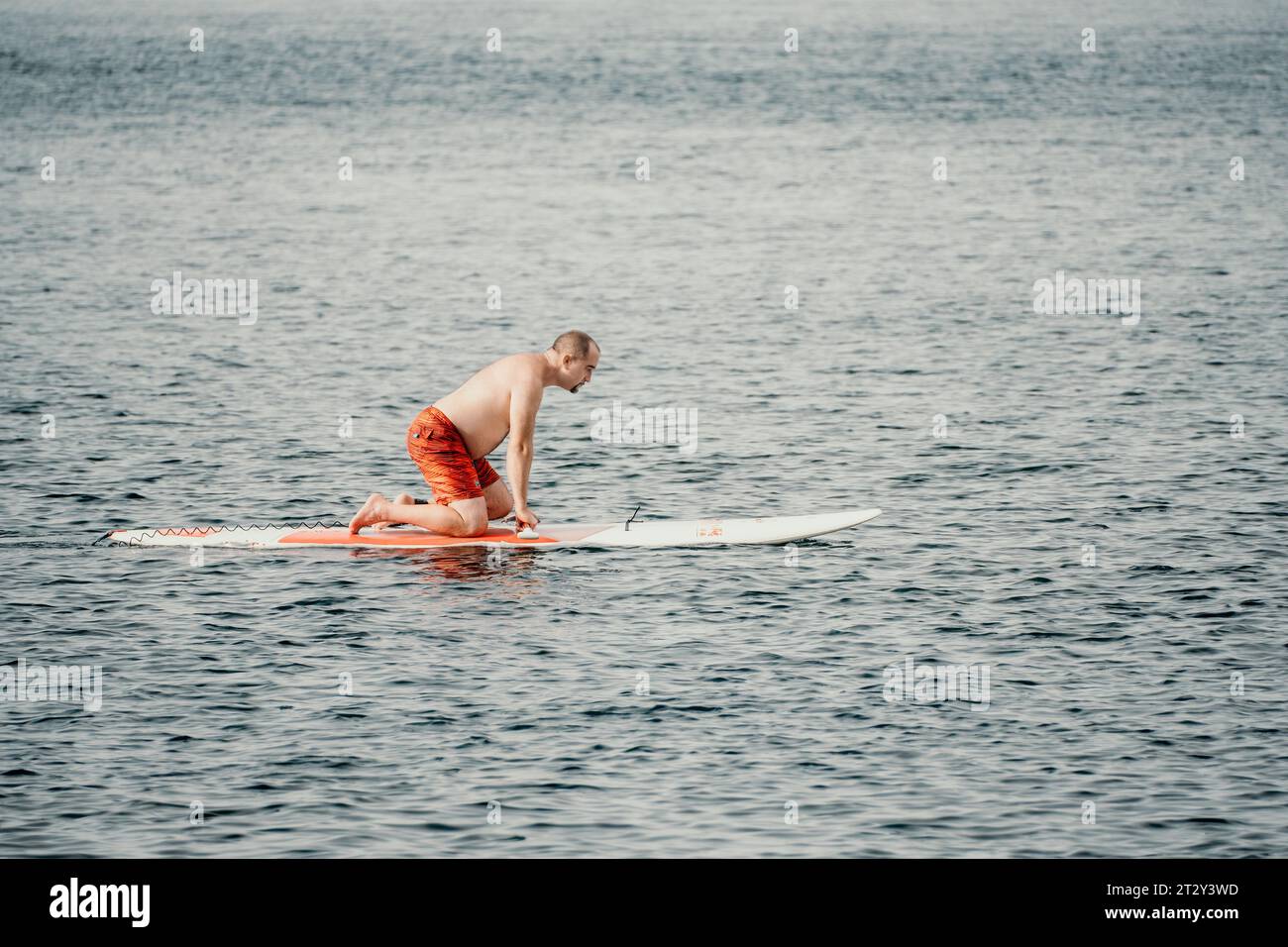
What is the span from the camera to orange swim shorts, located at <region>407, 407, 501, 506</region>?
1811cm

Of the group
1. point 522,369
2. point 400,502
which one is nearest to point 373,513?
point 400,502

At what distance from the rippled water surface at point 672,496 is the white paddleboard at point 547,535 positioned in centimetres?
20

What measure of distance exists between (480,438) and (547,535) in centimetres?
130

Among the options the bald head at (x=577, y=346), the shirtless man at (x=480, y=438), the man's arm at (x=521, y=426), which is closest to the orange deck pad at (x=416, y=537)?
the shirtless man at (x=480, y=438)

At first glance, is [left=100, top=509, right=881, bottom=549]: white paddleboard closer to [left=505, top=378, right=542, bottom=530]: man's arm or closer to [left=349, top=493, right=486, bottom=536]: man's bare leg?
[left=349, top=493, right=486, bottom=536]: man's bare leg

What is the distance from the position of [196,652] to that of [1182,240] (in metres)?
31.1

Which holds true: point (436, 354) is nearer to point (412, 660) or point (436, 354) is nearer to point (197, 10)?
point (412, 660)

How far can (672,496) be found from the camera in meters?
21.8

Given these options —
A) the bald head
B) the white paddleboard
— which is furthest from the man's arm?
the white paddleboard

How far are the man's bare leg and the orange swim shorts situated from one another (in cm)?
10

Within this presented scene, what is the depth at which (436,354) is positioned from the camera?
31406 millimetres

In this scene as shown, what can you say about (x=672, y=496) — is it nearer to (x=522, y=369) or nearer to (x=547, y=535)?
(x=547, y=535)

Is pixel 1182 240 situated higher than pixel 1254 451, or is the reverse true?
pixel 1182 240
